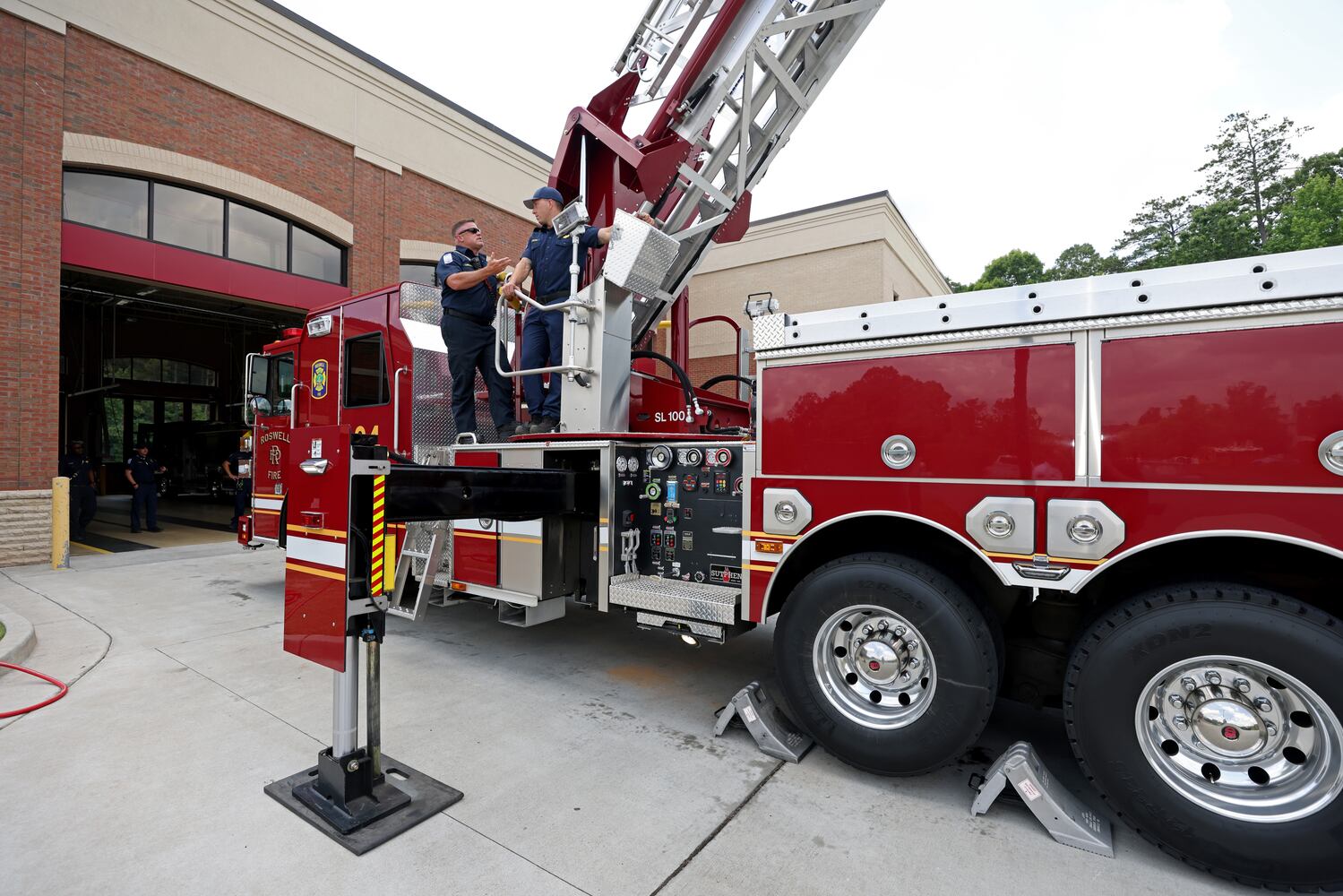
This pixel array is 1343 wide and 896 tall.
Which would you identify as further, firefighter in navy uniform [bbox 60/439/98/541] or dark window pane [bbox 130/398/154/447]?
dark window pane [bbox 130/398/154/447]

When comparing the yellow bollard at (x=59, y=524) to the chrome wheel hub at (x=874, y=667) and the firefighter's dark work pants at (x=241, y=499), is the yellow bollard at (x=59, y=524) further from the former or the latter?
the chrome wheel hub at (x=874, y=667)

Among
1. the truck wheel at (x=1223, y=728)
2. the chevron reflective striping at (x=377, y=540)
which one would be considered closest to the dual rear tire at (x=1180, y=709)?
the truck wheel at (x=1223, y=728)

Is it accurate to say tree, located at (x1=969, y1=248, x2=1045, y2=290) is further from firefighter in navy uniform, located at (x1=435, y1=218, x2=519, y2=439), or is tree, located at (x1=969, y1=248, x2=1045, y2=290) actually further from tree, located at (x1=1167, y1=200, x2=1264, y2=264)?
firefighter in navy uniform, located at (x1=435, y1=218, x2=519, y2=439)

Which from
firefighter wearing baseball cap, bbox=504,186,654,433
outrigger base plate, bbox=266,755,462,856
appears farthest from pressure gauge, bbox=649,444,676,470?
outrigger base plate, bbox=266,755,462,856

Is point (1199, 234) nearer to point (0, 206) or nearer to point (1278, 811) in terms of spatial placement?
point (1278, 811)

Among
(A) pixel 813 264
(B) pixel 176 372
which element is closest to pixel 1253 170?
(A) pixel 813 264

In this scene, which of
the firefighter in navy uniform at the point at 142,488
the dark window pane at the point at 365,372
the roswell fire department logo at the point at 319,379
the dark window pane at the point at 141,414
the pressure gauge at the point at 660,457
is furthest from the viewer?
the dark window pane at the point at 141,414

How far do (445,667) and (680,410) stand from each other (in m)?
2.45

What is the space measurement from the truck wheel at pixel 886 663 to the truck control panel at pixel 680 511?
0.67 meters

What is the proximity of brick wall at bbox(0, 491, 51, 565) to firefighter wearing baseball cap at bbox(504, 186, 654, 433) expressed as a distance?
787 centimetres

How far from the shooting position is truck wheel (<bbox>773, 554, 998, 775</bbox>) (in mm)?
2650

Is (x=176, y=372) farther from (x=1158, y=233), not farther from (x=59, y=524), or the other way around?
(x=1158, y=233)

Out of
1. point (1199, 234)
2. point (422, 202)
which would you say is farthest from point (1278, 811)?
point (1199, 234)

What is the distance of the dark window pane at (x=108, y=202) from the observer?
8.83 m
